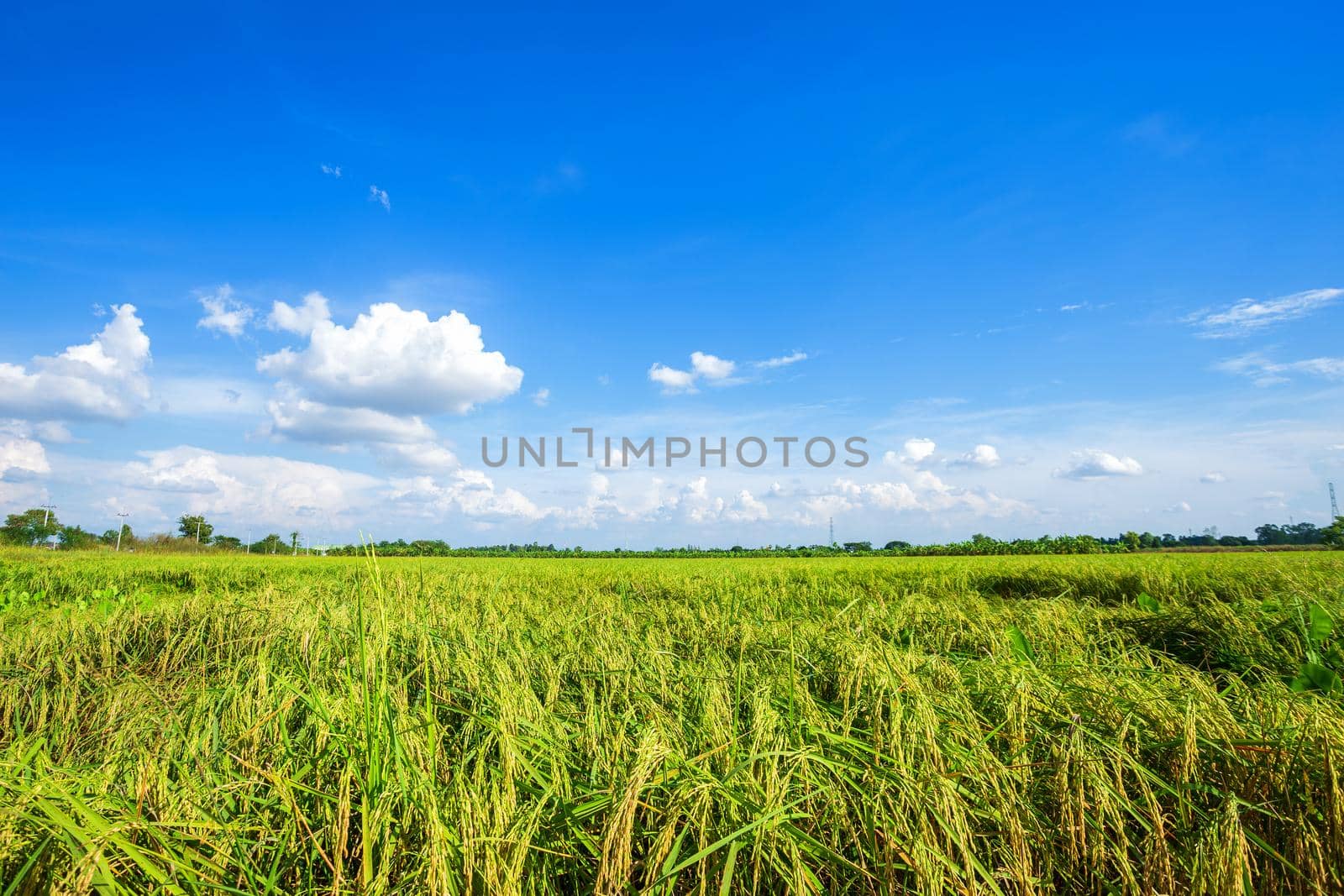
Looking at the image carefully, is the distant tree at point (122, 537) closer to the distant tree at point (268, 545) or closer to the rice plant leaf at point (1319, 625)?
the distant tree at point (268, 545)

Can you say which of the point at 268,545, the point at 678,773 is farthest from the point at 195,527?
the point at 678,773

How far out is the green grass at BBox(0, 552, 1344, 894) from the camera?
5.90ft

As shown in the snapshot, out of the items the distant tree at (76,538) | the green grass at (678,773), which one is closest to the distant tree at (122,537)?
the distant tree at (76,538)

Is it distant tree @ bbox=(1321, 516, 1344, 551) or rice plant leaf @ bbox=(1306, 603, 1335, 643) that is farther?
distant tree @ bbox=(1321, 516, 1344, 551)

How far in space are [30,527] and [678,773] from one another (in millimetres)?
51802

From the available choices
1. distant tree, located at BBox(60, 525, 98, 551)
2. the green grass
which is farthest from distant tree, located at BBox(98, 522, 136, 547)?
the green grass

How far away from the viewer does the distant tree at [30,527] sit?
1363 inches

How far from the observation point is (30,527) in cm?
3719

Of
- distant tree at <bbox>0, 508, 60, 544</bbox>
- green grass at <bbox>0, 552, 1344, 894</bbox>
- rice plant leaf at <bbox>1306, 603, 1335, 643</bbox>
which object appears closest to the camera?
green grass at <bbox>0, 552, 1344, 894</bbox>

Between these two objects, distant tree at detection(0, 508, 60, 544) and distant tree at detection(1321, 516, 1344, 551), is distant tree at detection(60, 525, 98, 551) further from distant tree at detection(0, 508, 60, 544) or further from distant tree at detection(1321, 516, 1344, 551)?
distant tree at detection(1321, 516, 1344, 551)

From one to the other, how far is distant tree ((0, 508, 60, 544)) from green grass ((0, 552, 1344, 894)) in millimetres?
43702

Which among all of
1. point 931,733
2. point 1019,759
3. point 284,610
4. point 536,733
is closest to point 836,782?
point 931,733

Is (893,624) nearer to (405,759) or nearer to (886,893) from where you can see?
(886,893)

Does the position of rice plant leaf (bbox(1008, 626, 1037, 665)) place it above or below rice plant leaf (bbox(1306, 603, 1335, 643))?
below
